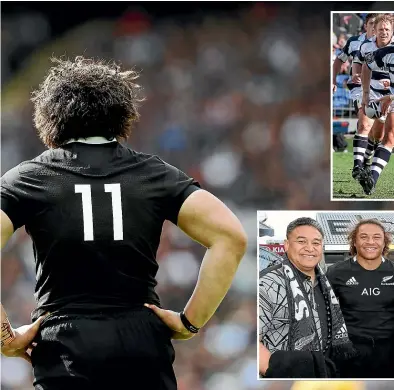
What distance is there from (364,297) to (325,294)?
0.17m

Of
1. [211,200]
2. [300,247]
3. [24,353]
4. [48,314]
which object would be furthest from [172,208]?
[300,247]

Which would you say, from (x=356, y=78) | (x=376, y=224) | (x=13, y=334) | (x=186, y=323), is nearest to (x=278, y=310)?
(x=376, y=224)

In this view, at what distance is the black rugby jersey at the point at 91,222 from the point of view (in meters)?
1.59

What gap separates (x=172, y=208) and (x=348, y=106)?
74.0 inches

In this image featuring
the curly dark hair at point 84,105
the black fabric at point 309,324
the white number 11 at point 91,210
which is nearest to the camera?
the white number 11 at point 91,210

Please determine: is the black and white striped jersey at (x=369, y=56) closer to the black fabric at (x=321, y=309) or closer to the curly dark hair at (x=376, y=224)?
the curly dark hair at (x=376, y=224)

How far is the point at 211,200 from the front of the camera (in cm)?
166

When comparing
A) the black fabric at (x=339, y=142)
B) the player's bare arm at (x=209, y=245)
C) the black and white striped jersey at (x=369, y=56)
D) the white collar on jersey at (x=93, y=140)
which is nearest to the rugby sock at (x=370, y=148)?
the black fabric at (x=339, y=142)

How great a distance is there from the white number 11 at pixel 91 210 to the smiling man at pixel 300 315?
5.95 feet

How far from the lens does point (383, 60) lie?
3328 mm

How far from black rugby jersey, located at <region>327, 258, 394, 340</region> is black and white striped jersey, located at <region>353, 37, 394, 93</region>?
736 millimetres

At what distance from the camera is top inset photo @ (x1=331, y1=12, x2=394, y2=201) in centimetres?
333

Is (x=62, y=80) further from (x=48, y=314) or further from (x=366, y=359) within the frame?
(x=366, y=359)

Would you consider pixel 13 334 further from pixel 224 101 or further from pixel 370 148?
pixel 370 148
